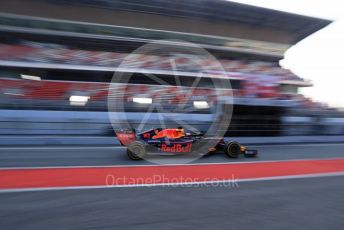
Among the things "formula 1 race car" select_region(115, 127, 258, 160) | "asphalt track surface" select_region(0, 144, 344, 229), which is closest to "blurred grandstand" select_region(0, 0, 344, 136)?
"formula 1 race car" select_region(115, 127, 258, 160)

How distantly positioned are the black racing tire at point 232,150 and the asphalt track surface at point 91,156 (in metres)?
0.16

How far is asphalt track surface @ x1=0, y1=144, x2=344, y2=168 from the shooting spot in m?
7.90

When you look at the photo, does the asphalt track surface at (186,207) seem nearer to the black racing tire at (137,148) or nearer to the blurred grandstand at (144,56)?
the black racing tire at (137,148)

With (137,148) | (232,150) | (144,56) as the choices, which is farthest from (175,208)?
(144,56)

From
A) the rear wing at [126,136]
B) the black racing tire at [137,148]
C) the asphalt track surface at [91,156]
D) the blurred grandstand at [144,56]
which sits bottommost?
the asphalt track surface at [91,156]

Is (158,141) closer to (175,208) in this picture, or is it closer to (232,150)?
(232,150)

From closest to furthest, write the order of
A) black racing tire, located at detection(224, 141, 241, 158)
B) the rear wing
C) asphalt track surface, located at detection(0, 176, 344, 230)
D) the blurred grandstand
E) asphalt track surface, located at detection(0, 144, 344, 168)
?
asphalt track surface, located at detection(0, 176, 344, 230)
asphalt track surface, located at detection(0, 144, 344, 168)
the rear wing
black racing tire, located at detection(224, 141, 241, 158)
the blurred grandstand

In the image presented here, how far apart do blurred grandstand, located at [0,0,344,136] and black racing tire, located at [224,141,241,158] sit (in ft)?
11.8

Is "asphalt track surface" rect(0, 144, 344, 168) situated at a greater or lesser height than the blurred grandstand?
lesser

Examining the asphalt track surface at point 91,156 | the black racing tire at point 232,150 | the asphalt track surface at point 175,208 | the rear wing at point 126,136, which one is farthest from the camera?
the black racing tire at point 232,150

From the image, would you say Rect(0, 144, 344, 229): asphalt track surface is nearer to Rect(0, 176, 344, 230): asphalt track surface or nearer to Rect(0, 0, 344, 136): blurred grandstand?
Rect(0, 176, 344, 230): asphalt track surface

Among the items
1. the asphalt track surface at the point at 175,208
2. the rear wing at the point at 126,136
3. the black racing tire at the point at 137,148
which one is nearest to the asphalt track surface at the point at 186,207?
the asphalt track surface at the point at 175,208

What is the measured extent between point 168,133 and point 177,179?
1982mm

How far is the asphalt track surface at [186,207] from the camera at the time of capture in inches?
164
